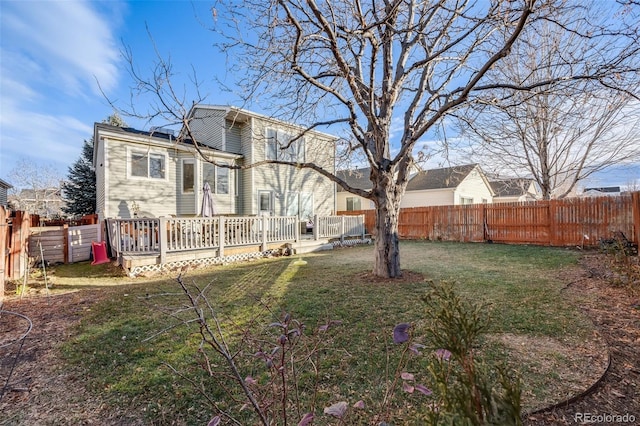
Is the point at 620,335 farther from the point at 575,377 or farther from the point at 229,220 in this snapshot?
the point at 229,220

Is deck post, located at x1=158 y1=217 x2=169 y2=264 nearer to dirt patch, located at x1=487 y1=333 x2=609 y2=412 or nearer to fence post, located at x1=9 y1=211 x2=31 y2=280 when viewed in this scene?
fence post, located at x1=9 y1=211 x2=31 y2=280

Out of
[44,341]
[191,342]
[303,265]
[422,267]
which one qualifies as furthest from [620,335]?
[44,341]

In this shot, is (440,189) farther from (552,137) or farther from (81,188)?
(81,188)

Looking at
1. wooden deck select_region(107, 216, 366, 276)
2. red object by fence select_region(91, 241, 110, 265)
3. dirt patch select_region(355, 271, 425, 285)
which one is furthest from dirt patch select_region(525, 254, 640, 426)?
red object by fence select_region(91, 241, 110, 265)

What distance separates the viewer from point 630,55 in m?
3.80

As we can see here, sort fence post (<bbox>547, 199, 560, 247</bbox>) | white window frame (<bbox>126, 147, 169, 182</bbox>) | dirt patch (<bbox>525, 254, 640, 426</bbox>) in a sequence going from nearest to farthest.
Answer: dirt patch (<bbox>525, 254, 640, 426</bbox>), fence post (<bbox>547, 199, 560, 247</bbox>), white window frame (<bbox>126, 147, 169, 182</bbox>)

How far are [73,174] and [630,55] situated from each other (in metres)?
26.3

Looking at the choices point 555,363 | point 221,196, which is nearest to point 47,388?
point 555,363

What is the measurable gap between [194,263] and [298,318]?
5325mm

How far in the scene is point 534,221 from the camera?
11.5m

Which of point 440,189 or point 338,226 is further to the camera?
point 440,189

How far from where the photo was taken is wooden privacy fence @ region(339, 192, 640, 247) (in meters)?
9.57

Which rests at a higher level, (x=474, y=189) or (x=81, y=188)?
(x=81, y=188)

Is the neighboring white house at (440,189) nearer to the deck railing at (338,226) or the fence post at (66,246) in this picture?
the deck railing at (338,226)
